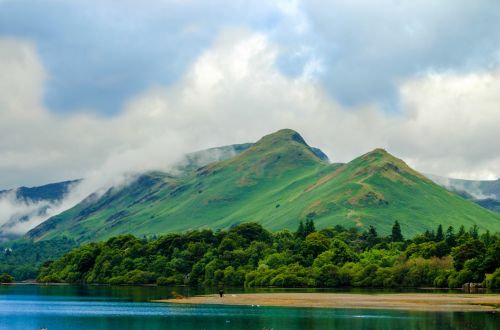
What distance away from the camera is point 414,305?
148375 millimetres

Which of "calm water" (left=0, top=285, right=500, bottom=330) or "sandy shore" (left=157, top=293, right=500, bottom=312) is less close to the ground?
"sandy shore" (left=157, top=293, right=500, bottom=312)

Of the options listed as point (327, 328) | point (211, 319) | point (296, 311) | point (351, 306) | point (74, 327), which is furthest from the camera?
point (351, 306)

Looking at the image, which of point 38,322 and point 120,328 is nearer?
point 120,328

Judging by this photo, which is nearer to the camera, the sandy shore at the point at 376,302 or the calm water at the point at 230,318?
the calm water at the point at 230,318

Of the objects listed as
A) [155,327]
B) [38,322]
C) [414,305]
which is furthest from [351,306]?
[38,322]

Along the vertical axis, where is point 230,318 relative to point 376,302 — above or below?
below

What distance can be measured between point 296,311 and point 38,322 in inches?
1804

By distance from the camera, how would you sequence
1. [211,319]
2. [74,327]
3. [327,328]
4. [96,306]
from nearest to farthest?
[327,328] → [74,327] → [211,319] → [96,306]

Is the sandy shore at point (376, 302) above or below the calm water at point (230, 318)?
above

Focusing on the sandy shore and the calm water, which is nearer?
the calm water

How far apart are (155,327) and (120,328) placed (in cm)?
523

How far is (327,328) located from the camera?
356 feet

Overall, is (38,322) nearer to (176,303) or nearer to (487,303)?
(176,303)

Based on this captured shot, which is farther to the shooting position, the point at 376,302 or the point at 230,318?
the point at 376,302
